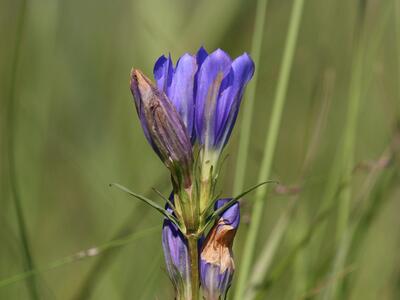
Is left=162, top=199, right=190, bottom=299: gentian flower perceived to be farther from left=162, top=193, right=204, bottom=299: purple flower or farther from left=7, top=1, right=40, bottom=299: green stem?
left=7, top=1, right=40, bottom=299: green stem

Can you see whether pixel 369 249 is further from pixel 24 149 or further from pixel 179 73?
pixel 179 73

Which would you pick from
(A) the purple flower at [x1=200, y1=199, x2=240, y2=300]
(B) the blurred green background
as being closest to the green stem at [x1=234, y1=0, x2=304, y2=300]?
(B) the blurred green background

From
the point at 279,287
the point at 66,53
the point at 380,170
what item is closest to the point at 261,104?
the point at 66,53

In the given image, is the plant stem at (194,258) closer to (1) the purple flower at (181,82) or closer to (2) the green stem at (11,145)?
(1) the purple flower at (181,82)

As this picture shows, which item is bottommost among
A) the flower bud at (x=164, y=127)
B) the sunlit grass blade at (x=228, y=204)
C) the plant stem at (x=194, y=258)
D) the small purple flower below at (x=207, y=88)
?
the plant stem at (x=194, y=258)

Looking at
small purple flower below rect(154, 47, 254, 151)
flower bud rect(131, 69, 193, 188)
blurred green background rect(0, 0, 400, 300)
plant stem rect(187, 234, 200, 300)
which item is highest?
blurred green background rect(0, 0, 400, 300)

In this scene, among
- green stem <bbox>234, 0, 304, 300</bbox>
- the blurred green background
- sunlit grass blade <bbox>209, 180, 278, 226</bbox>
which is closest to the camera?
sunlit grass blade <bbox>209, 180, 278, 226</bbox>

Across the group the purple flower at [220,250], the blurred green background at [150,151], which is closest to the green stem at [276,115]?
the blurred green background at [150,151]
